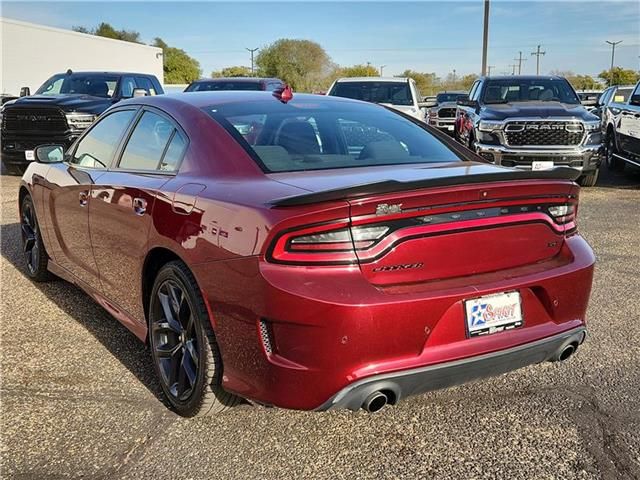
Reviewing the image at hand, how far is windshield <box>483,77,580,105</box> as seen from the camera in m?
11.4

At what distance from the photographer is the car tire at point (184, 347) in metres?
2.90

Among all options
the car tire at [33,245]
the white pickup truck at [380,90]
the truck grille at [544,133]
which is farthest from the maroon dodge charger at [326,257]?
the white pickup truck at [380,90]

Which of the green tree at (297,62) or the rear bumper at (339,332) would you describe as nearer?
the rear bumper at (339,332)

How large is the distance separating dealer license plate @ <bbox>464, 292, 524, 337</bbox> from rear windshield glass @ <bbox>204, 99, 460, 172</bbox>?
972 millimetres

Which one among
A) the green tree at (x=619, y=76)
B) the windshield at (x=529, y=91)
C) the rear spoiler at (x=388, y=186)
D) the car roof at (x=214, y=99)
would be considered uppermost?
the car roof at (x=214, y=99)

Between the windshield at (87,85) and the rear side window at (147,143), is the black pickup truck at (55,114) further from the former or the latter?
the rear side window at (147,143)

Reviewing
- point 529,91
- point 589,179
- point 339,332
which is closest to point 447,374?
point 339,332

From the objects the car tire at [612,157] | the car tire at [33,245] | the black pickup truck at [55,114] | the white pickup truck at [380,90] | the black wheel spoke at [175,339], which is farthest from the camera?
the white pickup truck at [380,90]

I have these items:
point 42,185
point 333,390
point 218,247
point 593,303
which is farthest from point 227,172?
point 593,303

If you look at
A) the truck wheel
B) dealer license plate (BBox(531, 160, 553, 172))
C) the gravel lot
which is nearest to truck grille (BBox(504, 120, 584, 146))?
dealer license plate (BBox(531, 160, 553, 172))

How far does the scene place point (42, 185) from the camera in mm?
5062

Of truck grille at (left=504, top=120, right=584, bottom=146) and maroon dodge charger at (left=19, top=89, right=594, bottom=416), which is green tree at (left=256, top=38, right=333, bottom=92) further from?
maroon dodge charger at (left=19, top=89, right=594, bottom=416)

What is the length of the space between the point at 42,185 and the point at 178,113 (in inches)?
82.0

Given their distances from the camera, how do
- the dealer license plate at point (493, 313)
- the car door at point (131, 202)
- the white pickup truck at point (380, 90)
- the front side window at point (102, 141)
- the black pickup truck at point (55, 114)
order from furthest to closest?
the white pickup truck at point (380, 90), the black pickup truck at point (55, 114), the front side window at point (102, 141), the car door at point (131, 202), the dealer license plate at point (493, 313)
